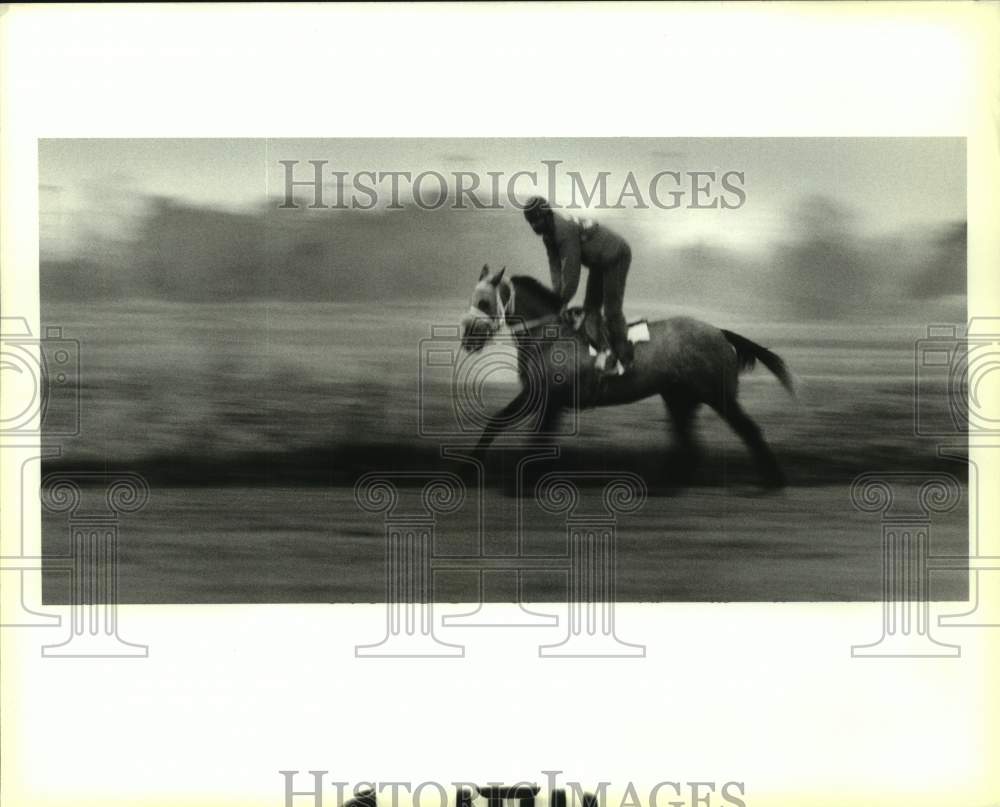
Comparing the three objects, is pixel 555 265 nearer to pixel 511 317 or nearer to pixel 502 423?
pixel 511 317

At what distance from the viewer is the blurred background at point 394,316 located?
4863mm

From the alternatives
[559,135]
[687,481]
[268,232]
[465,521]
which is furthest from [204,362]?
[687,481]

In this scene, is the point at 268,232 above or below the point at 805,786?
above

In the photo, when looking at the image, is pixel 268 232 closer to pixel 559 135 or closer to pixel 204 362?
pixel 204 362

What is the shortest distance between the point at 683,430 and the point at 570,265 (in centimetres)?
85

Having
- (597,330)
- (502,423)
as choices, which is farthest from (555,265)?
(502,423)

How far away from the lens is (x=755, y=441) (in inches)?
194

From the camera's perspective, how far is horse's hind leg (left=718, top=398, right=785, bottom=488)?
4.94m

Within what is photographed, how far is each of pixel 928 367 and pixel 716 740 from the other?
183 centimetres

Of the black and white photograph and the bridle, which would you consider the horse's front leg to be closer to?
the black and white photograph

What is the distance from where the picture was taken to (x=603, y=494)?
4922mm

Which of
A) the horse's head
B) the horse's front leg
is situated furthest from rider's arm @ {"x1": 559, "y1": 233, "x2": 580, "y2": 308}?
the horse's front leg

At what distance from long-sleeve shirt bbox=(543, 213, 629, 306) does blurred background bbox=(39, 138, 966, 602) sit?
0.18 feet

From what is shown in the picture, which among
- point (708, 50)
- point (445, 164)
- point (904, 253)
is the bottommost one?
point (904, 253)
